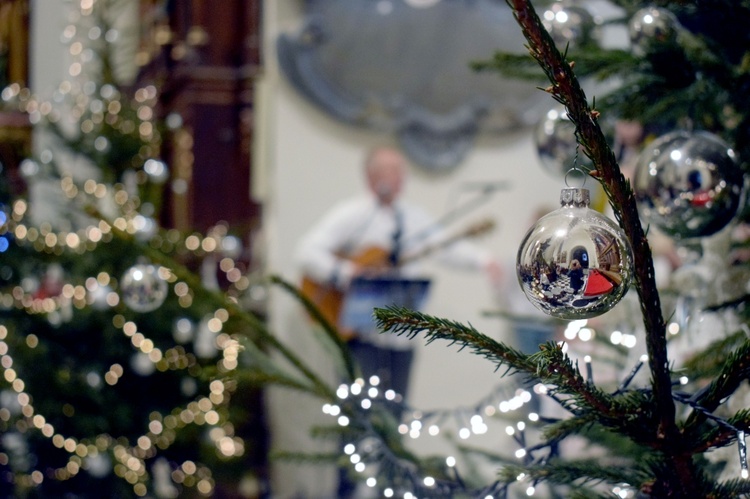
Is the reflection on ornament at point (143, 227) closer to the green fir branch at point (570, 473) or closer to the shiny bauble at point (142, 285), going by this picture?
the shiny bauble at point (142, 285)

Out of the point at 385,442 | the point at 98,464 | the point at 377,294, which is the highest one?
the point at 385,442

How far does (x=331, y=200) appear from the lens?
3701 millimetres

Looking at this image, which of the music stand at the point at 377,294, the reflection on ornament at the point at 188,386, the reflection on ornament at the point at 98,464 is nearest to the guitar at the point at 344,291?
the music stand at the point at 377,294

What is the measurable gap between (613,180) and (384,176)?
296cm

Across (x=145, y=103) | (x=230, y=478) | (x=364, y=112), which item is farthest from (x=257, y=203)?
(x=230, y=478)

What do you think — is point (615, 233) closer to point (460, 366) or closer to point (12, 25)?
point (460, 366)

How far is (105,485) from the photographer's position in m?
2.55

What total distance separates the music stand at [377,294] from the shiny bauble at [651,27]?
1900mm

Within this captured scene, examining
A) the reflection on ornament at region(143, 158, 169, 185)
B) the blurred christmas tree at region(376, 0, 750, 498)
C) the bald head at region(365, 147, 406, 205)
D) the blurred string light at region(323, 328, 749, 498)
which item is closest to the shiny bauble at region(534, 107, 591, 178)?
the blurred christmas tree at region(376, 0, 750, 498)

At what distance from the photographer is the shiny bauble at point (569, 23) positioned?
46.8 inches

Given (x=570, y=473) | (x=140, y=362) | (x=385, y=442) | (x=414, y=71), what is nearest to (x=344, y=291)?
(x=140, y=362)

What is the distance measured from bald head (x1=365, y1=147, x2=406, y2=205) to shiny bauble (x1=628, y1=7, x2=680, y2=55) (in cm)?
244

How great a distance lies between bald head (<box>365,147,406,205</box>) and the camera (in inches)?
137

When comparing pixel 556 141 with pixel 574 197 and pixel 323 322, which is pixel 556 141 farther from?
pixel 574 197
